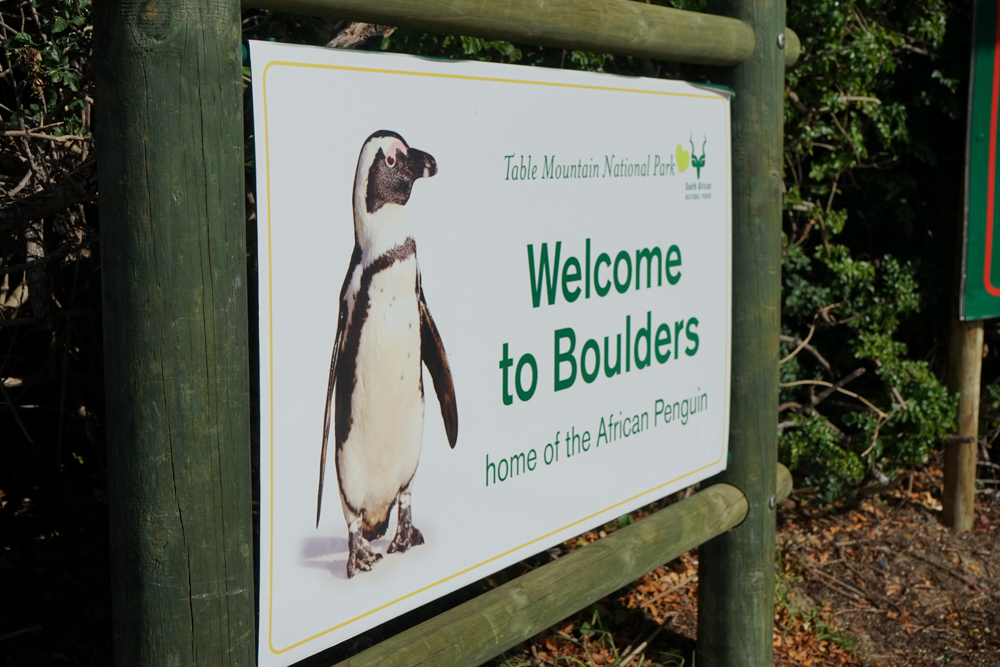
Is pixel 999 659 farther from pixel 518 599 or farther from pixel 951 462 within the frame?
pixel 518 599

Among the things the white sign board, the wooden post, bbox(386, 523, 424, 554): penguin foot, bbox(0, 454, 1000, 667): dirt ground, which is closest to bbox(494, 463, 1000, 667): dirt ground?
bbox(0, 454, 1000, 667): dirt ground

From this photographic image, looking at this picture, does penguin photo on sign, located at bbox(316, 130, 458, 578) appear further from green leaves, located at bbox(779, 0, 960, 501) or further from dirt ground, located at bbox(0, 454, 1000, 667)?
green leaves, located at bbox(779, 0, 960, 501)

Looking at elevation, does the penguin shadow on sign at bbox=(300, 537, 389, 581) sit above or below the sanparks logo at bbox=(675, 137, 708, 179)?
below

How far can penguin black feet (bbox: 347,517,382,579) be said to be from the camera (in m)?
1.62

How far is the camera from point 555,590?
6.97 ft

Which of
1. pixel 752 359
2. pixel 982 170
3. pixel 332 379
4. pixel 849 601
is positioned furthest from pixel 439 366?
pixel 982 170

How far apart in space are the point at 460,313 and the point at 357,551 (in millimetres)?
486

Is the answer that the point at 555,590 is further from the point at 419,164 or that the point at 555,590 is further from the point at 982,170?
the point at 982,170

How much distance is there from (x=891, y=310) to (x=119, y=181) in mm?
3515

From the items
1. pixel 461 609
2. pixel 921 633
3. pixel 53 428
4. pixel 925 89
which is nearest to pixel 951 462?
pixel 921 633

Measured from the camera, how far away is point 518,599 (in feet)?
6.67

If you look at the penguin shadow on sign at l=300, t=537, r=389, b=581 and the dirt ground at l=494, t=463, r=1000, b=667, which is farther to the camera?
the dirt ground at l=494, t=463, r=1000, b=667

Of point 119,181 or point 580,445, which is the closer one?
point 119,181

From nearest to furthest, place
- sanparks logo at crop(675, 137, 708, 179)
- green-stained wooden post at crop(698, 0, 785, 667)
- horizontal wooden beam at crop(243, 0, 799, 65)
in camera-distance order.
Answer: horizontal wooden beam at crop(243, 0, 799, 65), sanparks logo at crop(675, 137, 708, 179), green-stained wooden post at crop(698, 0, 785, 667)
